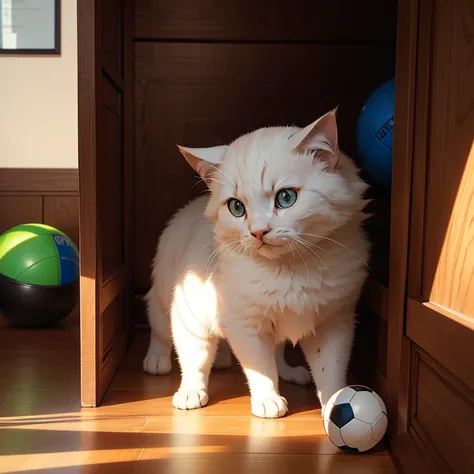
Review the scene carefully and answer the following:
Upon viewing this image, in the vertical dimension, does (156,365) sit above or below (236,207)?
below

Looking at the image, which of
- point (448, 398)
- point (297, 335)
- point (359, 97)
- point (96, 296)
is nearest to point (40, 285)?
point (96, 296)

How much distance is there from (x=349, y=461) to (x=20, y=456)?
678 mm

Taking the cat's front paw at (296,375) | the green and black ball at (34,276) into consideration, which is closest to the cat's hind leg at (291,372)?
the cat's front paw at (296,375)

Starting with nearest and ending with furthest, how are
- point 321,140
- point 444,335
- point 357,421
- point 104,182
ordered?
point 444,335
point 357,421
point 321,140
point 104,182

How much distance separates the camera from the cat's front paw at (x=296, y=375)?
5.65ft

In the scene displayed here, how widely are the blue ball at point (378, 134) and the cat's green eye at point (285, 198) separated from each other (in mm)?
334

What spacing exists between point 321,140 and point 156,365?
2.96 ft

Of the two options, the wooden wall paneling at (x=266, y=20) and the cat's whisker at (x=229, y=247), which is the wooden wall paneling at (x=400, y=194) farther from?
the wooden wall paneling at (x=266, y=20)

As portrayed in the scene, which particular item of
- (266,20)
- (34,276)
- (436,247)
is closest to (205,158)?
(436,247)

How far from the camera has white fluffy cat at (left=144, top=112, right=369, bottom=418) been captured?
127cm

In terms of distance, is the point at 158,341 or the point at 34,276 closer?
the point at 158,341

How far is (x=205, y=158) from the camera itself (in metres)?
1.42

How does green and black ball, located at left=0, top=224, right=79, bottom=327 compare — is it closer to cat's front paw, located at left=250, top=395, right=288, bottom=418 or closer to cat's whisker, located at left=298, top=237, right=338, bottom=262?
cat's front paw, located at left=250, top=395, right=288, bottom=418

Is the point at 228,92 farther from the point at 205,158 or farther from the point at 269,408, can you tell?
the point at 269,408
